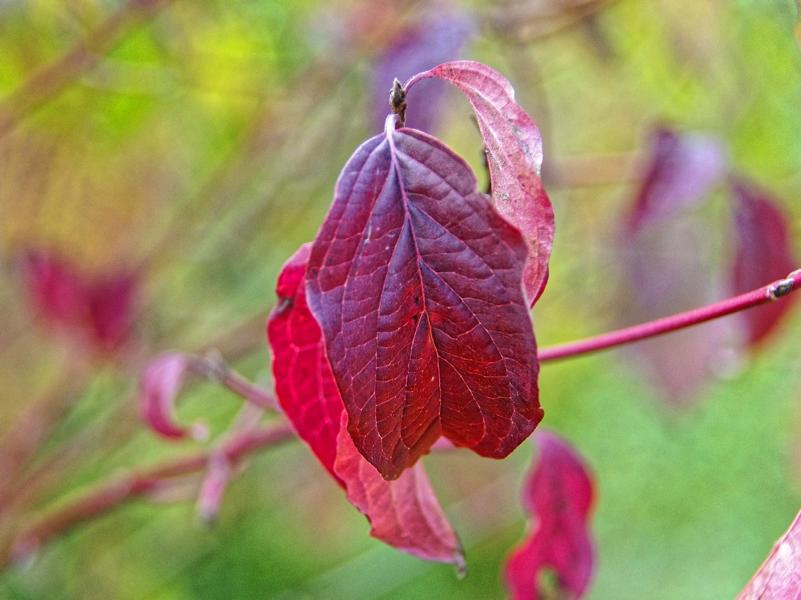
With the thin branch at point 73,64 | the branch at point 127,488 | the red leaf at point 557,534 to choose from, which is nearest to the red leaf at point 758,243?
the red leaf at point 557,534

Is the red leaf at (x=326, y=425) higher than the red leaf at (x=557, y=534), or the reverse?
the red leaf at (x=326, y=425)

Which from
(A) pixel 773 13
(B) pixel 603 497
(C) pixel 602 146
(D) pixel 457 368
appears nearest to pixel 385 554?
(B) pixel 603 497

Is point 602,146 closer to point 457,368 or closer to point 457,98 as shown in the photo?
point 457,98

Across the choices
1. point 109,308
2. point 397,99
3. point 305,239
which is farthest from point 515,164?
point 305,239

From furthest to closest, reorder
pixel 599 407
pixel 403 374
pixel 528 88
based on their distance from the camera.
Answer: pixel 599 407 < pixel 528 88 < pixel 403 374

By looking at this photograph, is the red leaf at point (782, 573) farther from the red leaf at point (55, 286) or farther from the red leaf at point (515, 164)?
the red leaf at point (55, 286)
